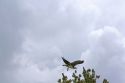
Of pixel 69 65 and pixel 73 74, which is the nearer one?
pixel 69 65

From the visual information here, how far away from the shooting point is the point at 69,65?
15422 millimetres

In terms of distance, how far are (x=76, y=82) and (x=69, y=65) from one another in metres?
3.65

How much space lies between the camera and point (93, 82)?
61.5 feet

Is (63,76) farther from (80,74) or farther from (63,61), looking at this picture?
(63,61)

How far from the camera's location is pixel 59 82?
18.8 m

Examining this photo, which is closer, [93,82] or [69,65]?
[69,65]

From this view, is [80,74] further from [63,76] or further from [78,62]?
[78,62]

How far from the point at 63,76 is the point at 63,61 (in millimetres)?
4566

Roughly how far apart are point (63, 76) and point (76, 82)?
0.94 m

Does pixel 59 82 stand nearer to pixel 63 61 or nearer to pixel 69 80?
pixel 69 80

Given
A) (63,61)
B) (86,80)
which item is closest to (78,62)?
(63,61)

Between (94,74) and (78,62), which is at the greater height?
(94,74)

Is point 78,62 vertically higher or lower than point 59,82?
lower

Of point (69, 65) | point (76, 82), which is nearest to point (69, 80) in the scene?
point (76, 82)
